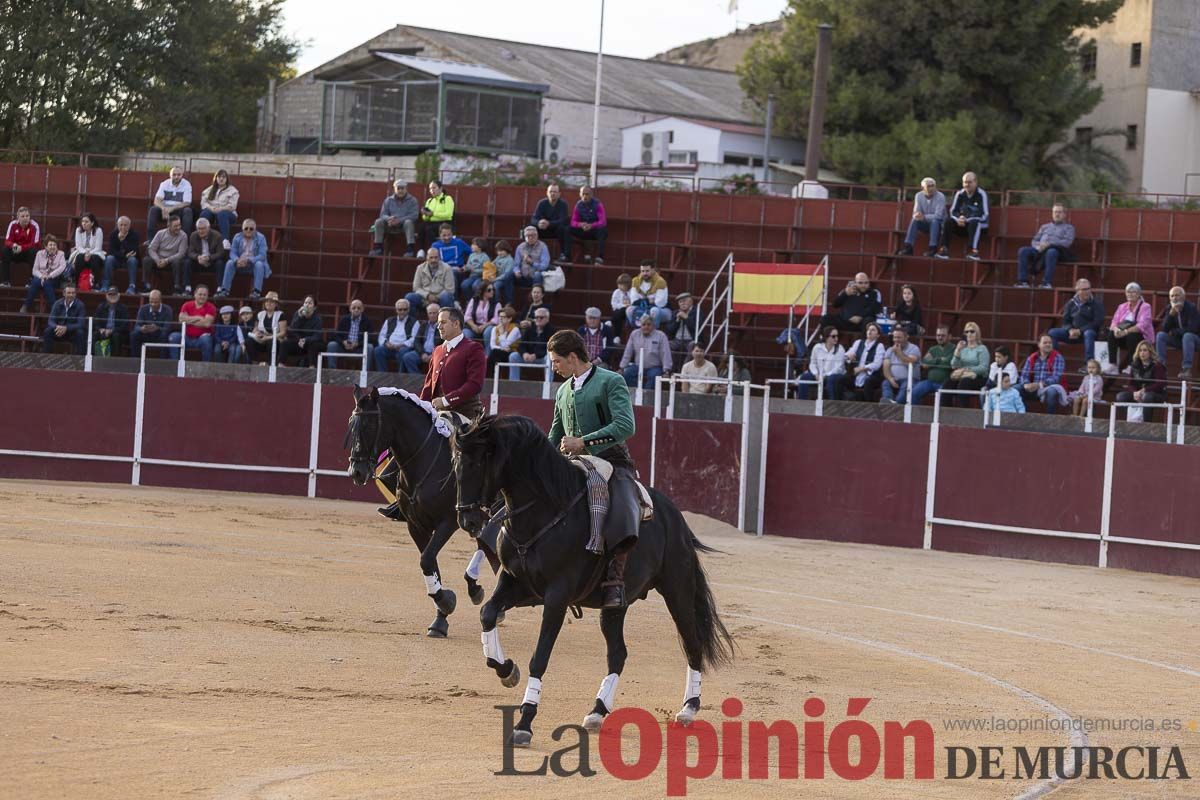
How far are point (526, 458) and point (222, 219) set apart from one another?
16492mm

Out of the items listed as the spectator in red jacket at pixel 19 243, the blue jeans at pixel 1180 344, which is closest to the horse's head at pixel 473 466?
the blue jeans at pixel 1180 344

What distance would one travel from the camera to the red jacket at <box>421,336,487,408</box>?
1095cm

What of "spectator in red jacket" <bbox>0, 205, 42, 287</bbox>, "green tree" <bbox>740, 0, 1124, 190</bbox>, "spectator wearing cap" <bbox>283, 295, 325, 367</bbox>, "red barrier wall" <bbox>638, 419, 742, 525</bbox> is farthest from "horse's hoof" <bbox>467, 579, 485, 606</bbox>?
"green tree" <bbox>740, 0, 1124, 190</bbox>

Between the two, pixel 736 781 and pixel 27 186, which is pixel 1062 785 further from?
pixel 27 186

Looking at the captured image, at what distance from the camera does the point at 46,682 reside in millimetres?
7797

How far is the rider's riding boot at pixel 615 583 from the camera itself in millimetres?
7656

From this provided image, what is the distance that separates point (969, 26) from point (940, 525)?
22608mm

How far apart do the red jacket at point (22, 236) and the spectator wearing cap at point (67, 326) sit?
7.71 ft

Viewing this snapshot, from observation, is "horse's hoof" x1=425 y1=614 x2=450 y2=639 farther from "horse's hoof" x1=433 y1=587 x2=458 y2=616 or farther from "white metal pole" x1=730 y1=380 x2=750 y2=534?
"white metal pole" x1=730 y1=380 x2=750 y2=534

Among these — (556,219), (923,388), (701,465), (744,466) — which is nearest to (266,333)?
(556,219)

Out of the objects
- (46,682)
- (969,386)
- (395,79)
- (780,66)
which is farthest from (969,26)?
(46,682)

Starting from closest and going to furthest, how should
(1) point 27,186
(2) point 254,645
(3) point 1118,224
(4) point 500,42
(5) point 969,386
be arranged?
(2) point 254,645 < (5) point 969,386 < (3) point 1118,224 < (1) point 27,186 < (4) point 500,42

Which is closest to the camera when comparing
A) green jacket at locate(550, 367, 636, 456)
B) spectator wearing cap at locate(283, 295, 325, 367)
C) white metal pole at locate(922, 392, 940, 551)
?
green jacket at locate(550, 367, 636, 456)

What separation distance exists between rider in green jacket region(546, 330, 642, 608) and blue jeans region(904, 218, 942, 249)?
1446cm
